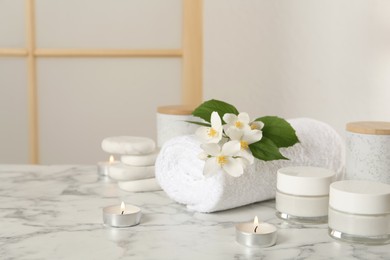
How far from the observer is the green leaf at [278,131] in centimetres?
86

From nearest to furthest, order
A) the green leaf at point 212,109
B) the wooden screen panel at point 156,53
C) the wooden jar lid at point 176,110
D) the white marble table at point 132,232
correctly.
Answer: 1. the white marble table at point 132,232
2. the green leaf at point 212,109
3. the wooden jar lid at point 176,110
4. the wooden screen panel at point 156,53

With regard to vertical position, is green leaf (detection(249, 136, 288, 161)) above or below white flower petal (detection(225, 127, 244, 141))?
below

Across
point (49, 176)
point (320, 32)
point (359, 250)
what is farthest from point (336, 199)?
point (320, 32)

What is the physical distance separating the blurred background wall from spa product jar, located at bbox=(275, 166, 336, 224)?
835 millimetres

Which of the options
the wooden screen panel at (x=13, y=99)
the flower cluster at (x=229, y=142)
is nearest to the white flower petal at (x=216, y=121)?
the flower cluster at (x=229, y=142)

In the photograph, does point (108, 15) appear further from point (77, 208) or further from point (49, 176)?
point (77, 208)

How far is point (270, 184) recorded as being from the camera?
86cm

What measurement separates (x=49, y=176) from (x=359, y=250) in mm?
586

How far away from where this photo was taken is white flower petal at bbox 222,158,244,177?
30.6 inches

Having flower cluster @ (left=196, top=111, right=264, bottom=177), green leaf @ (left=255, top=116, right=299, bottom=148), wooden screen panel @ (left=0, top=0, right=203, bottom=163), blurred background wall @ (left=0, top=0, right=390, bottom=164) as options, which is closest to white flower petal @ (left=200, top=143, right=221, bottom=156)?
flower cluster @ (left=196, top=111, right=264, bottom=177)

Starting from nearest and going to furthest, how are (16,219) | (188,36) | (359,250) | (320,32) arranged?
1. (359,250)
2. (16,219)
3. (320,32)
4. (188,36)

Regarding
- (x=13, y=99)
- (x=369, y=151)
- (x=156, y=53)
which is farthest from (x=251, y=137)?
(x=13, y=99)

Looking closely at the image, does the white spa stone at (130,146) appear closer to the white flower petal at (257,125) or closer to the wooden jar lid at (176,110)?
the wooden jar lid at (176,110)

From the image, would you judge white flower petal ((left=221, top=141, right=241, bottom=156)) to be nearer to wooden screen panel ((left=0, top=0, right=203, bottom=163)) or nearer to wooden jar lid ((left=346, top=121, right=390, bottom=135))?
wooden jar lid ((left=346, top=121, right=390, bottom=135))
